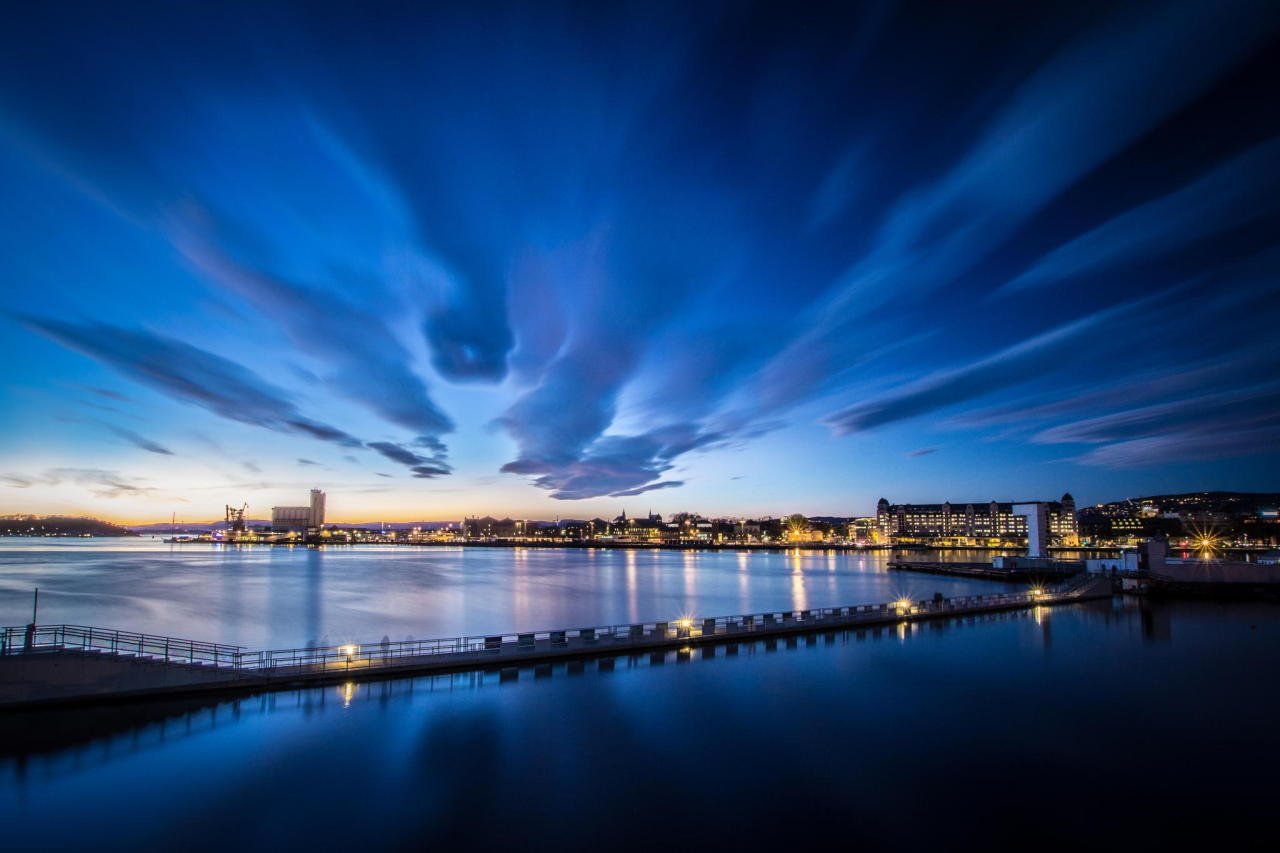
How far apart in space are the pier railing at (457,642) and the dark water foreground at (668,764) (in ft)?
6.31

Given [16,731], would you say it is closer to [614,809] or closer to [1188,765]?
[614,809]

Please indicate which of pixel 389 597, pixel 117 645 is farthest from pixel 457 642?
pixel 389 597

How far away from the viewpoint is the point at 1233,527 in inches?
7574

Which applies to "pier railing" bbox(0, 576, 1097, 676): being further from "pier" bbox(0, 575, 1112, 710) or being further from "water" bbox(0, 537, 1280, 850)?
"water" bbox(0, 537, 1280, 850)

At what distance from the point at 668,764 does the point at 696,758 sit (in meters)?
0.80

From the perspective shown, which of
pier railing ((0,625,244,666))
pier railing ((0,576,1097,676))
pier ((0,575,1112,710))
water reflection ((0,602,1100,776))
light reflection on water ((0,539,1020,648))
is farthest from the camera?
light reflection on water ((0,539,1020,648))

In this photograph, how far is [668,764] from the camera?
15.8 m

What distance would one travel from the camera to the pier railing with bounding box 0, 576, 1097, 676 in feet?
73.0

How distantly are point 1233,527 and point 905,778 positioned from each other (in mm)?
246956

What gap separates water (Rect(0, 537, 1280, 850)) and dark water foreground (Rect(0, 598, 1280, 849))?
0.07 m

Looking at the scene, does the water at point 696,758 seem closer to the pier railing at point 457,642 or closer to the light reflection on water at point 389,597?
the pier railing at point 457,642

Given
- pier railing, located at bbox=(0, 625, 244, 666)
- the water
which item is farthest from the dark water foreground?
pier railing, located at bbox=(0, 625, 244, 666)

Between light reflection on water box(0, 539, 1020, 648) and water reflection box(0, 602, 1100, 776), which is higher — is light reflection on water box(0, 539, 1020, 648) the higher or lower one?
the lower one

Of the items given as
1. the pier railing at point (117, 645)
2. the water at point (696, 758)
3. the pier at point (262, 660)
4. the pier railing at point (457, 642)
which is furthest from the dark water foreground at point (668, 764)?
the pier railing at point (117, 645)
